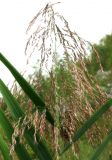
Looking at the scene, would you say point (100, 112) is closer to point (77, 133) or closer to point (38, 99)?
point (77, 133)

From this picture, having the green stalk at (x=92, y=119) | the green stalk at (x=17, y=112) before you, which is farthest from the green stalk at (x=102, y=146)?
the green stalk at (x=17, y=112)

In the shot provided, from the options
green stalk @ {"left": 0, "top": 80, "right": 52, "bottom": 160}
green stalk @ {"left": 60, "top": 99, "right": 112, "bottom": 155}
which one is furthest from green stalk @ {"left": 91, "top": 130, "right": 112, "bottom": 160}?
green stalk @ {"left": 0, "top": 80, "right": 52, "bottom": 160}

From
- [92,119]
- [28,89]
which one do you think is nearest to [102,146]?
[92,119]

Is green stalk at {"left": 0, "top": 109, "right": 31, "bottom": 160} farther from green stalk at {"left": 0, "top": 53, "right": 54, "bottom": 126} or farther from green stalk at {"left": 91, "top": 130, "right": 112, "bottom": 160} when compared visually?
green stalk at {"left": 91, "top": 130, "right": 112, "bottom": 160}

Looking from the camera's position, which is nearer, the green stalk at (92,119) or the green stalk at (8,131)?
the green stalk at (92,119)

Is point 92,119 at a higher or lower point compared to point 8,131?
lower

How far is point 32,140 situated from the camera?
1894mm

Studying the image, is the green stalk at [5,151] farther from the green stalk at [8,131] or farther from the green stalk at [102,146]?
the green stalk at [102,146]

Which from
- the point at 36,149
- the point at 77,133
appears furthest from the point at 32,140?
the point at 77,133

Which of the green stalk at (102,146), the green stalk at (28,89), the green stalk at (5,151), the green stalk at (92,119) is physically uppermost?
the green stalk at (28,89)

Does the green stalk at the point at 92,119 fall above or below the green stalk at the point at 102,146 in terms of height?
→ above

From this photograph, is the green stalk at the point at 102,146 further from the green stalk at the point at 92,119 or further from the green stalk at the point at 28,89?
the green stalk at the point at 28,89

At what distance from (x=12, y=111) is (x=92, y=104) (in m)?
→ 0.29

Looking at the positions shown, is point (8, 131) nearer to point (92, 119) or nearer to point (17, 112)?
point (17, 112)
